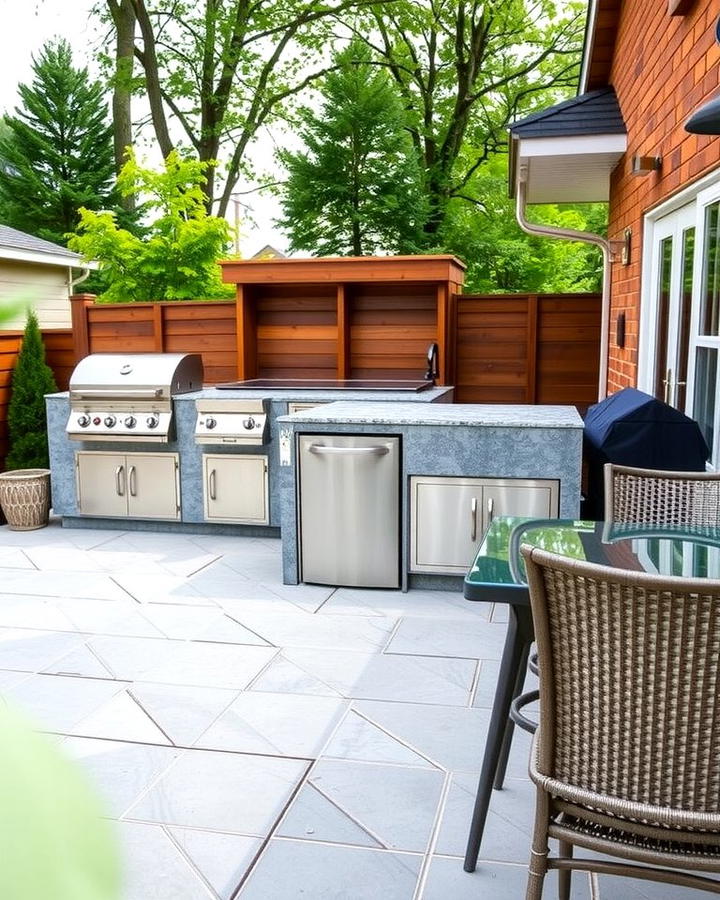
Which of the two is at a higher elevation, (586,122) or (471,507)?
(586,122)

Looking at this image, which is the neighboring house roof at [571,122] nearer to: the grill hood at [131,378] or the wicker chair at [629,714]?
the grill hood at [131,378]

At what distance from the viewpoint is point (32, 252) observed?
11.1 meters

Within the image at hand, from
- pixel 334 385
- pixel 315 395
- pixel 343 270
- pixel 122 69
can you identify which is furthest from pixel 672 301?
pixel 122 69

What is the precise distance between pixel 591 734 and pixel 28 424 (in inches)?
244

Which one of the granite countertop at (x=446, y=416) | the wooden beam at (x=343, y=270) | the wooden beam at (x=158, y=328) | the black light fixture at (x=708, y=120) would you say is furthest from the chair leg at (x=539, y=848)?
the wooden beam at (x=158, y=328)

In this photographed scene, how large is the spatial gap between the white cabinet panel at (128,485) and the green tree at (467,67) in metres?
9.50

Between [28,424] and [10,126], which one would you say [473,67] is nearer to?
[10,126]

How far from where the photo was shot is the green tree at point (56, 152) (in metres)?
17.2

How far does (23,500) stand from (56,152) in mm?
13051

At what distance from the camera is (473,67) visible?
15.0 metres

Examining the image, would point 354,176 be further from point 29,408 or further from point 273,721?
point 273,721

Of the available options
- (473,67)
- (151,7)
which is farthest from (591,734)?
(151,7)

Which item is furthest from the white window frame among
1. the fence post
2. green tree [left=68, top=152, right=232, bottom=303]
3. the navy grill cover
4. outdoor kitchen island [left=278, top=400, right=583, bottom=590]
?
green tree [left=68, top=152, right=232, bottom=303]

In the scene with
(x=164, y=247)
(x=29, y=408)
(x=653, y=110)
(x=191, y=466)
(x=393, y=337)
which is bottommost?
(x=191, y=466)
